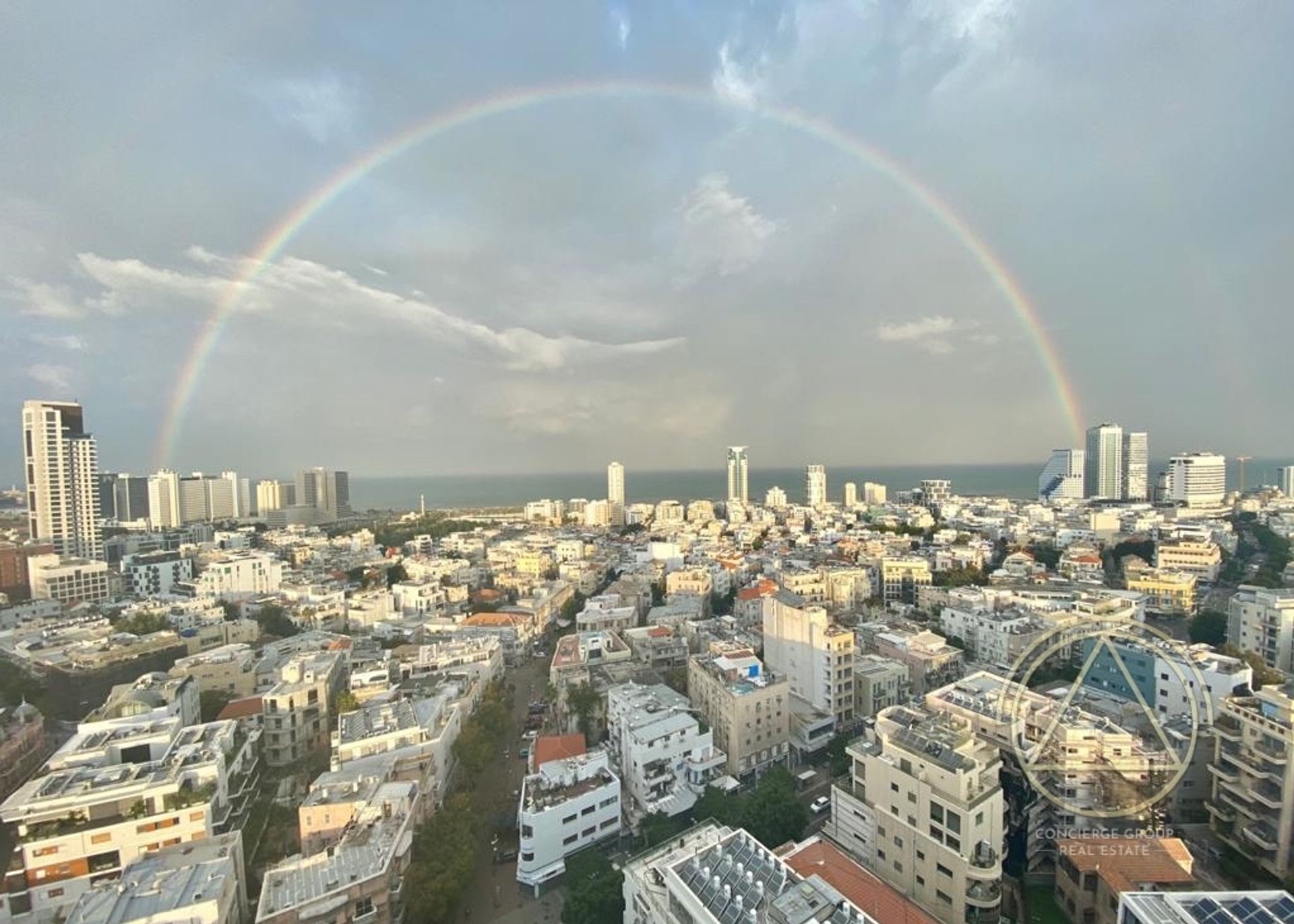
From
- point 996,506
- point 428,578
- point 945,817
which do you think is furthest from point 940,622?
point 996,506

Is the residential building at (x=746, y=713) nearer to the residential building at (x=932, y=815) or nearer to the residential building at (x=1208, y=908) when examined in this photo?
the residential building at (x=932, y=815)

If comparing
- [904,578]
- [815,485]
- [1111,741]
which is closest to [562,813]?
[1111,741]

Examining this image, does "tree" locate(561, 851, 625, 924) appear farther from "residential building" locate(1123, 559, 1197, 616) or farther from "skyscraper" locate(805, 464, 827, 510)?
"skyscraper" locate(805, 464, 827, 510)

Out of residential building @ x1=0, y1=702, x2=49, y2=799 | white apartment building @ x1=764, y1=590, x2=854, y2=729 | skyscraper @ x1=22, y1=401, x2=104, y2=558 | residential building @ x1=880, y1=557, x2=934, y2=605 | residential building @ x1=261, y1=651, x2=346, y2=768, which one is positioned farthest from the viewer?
skyscraper @ x1=22, y1=401, x2=104, y2=558

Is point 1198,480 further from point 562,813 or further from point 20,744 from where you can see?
point 20,744

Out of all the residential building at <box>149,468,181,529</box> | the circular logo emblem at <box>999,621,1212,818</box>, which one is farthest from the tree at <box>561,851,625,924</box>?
→ the residential building at <box>149,468,181,529</box>
